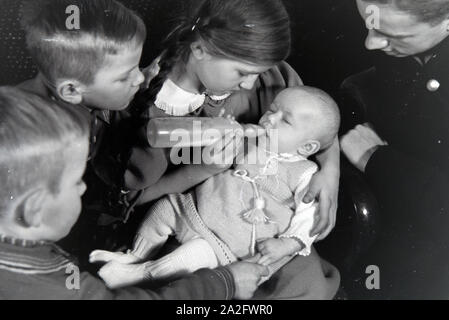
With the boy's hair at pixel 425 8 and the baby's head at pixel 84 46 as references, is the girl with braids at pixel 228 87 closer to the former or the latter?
the baby's head at pixel 84 46

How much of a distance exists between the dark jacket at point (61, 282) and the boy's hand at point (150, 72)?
0.30 m

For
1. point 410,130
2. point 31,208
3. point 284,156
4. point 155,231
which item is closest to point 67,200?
point 31,208

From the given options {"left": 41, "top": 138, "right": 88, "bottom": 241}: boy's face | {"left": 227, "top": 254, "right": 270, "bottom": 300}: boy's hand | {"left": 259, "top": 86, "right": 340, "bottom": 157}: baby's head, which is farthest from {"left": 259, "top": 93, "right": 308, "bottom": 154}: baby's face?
{"left": 41, "top": 138, "right": 88, "bottom": 241}: boy's face

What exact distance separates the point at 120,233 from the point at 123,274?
0.08 meters

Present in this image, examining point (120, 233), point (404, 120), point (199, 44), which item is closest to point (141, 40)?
point (199, 44)

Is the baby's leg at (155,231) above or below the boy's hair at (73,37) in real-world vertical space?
below

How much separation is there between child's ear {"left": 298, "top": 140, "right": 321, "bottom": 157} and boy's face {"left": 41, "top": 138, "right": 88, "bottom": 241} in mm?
365

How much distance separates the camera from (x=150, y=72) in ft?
3.21

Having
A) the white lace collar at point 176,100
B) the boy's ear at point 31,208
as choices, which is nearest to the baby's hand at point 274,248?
the white lace collar at point 176,100

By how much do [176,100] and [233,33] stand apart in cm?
15

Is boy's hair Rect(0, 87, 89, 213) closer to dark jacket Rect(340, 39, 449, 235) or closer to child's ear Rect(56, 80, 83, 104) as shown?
child's ear Rect(56, 80, 83, 104)

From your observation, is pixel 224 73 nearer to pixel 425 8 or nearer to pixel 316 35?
pixel 316 35

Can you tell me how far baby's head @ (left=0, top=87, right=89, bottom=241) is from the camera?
88cm

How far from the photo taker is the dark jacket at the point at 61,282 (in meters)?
0.88
